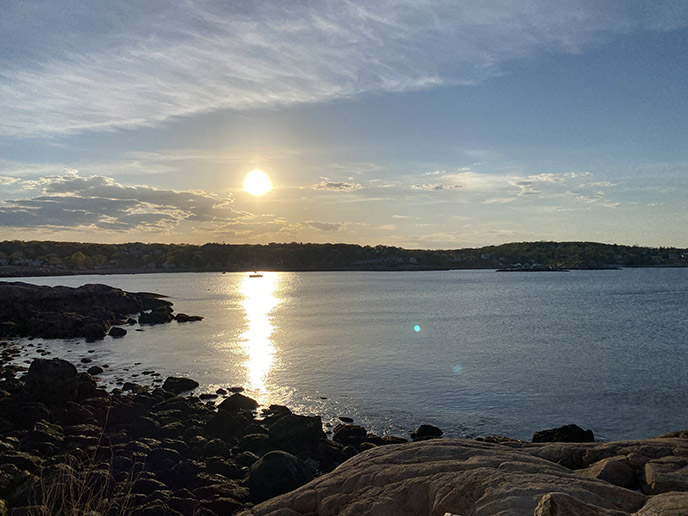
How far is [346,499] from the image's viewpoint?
8.20m

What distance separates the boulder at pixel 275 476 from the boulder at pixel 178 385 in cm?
1517

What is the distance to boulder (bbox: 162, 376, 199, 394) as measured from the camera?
88.2ft

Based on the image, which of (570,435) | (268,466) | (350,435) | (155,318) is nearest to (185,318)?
(155,318)

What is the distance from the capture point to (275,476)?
41.7ft

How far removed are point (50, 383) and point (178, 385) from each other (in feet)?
22.3

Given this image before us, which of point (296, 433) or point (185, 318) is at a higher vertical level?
point (296, 433)

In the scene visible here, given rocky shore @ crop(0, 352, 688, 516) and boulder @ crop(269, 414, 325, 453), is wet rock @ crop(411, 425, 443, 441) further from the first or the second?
boulder @ crop(269, 414, 325, 453)

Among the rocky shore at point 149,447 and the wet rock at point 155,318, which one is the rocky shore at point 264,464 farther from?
the wet rock at point 155,318

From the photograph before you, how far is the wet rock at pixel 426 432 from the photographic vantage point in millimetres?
18844

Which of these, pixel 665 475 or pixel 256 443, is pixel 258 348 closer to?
pixel 256 443

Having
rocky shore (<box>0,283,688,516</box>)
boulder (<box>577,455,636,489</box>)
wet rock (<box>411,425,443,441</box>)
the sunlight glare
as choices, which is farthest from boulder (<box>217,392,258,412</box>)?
boulder (<box>577,455,636,489</box>)

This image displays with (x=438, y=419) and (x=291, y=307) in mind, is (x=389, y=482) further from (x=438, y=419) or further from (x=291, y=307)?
(x=291, y=307)

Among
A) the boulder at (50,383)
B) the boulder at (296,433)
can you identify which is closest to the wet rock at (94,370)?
the boulder at (50,383)

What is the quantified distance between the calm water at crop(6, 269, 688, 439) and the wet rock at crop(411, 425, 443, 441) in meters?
1.02
